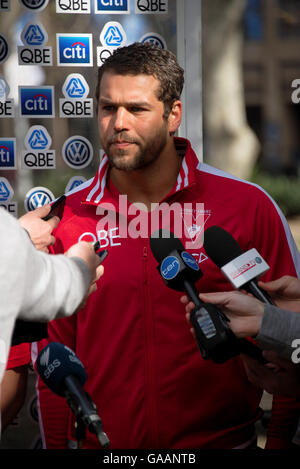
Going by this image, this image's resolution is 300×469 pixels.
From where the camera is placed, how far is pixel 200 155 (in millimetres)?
3371

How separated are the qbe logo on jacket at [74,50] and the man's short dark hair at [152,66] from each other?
19.5 inches

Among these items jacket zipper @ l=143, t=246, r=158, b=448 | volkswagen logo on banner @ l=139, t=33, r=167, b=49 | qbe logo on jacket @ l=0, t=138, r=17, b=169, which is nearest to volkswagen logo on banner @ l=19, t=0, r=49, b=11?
volkswagen logo on banner @ l=139, t=33, r=167, b=49

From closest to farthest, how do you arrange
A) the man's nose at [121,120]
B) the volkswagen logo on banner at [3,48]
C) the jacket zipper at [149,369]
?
the jacket zipper at [149,369] < the man's nose at [121,120] < the volkswagen logo on banner at [3,48]

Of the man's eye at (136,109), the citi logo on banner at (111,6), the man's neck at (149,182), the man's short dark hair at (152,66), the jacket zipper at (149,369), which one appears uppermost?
the citi logo on banner at (111,6)

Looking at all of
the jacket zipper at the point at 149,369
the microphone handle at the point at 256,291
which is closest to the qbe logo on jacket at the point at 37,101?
the jacket zipper at the point at 149,369

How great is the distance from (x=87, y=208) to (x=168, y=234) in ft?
2.21

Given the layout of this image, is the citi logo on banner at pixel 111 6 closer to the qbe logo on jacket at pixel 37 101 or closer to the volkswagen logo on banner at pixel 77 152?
the qbe logo on jacket at pixel 37 101

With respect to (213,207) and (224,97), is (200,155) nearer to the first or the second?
(213,207)

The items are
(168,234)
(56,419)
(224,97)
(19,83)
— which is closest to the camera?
(168,234)

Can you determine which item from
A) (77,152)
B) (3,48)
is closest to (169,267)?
(77,152)

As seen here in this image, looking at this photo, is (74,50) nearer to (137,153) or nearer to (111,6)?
(111,6)

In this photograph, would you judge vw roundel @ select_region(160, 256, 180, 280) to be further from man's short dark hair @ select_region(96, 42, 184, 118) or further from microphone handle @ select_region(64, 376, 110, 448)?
man's short dark hair @ select_region(96, 42, 184, 118)

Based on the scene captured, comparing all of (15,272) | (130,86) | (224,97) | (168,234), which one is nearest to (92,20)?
(130,86)

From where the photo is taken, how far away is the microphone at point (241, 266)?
1.99 m
